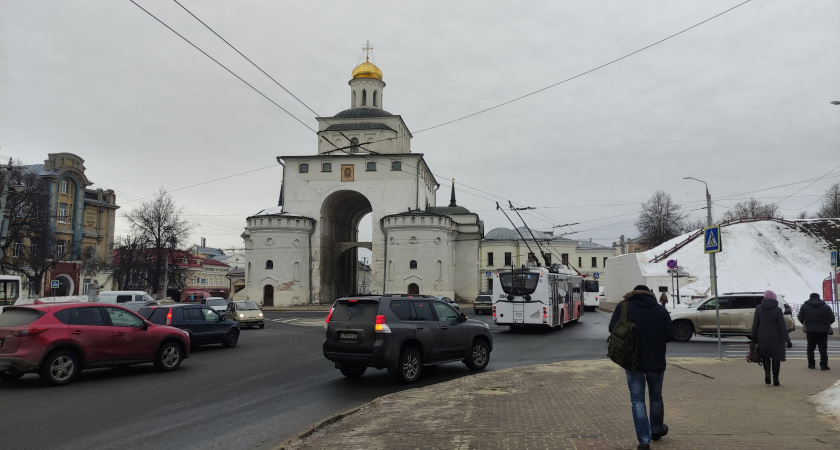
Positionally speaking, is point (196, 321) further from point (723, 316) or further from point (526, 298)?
point (723, 316)

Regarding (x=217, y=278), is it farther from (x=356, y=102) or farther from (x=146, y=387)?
(x=146, y=387)

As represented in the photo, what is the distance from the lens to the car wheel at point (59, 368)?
32.4 ft

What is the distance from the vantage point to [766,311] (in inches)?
366

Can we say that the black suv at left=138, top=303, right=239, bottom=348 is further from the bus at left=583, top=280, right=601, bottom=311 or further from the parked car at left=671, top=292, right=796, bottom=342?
the bus at left=583, top=280, right=601, bottom=311

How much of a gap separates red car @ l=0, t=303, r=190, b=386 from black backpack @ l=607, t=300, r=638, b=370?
938 centimetres

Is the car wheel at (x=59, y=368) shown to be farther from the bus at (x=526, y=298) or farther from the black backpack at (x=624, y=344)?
the bus at (x=526, y=298)

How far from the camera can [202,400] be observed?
8.92 m

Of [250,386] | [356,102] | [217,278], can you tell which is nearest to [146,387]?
[250,386]

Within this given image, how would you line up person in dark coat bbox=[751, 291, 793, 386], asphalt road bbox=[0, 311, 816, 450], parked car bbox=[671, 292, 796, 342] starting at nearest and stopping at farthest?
asphalt road bbox=[0, 311, 816, 450] < person in dark coat bbox=[751, 291, 793, 386] < parked car bbox=[671, 292, 796, 342]

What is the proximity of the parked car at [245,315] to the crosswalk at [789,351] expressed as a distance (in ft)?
66.1

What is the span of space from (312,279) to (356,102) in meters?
22.9

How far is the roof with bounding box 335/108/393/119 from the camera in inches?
2549

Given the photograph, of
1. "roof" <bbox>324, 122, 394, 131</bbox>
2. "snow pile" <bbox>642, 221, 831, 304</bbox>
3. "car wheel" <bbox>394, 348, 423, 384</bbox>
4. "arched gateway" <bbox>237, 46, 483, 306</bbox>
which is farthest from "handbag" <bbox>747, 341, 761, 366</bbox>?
"roof" <bbox>324, 122, 394, 131</bbox>

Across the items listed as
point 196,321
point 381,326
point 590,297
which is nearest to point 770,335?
point 381,326
